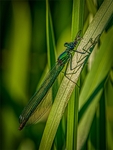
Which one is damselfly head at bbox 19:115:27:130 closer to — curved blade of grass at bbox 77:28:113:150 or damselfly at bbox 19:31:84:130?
damselfly at bbox 19:31:84:130

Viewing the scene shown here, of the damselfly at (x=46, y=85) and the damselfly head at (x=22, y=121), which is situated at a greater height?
the damselfly at (x=46, y=85)

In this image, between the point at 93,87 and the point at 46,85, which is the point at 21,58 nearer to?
the point at 46,85

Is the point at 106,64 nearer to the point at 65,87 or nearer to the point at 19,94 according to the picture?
the point at 65,87

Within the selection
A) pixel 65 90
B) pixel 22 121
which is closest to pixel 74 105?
pixel 65 90

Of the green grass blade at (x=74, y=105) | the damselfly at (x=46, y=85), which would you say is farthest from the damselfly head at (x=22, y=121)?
the green grass blade at (x=74, y=105)

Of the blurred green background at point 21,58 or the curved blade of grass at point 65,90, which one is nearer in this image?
the curved blade of grass at point 65,90

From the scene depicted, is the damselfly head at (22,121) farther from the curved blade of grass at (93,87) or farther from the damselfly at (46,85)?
the curved blade of grass at (93,87)

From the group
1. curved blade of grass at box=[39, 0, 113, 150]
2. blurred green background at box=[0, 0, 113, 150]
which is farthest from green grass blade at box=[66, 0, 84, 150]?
blurred green background at box=[0, 0, 113, 150]
